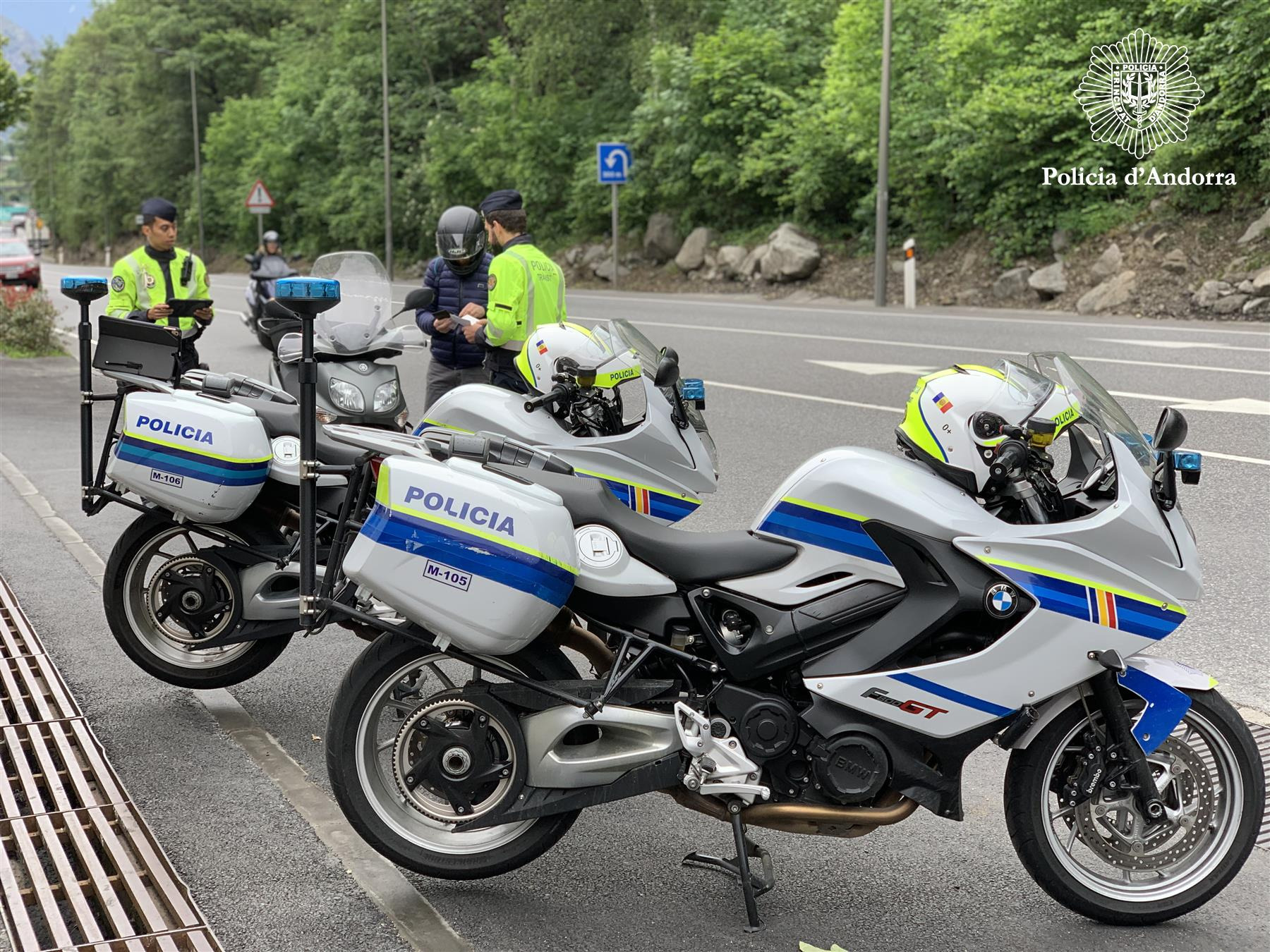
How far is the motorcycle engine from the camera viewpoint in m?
3.50

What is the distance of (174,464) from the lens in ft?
15.9

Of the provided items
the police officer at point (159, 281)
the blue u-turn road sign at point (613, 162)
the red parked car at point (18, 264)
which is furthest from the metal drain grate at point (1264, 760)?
the red parked car at point (18, 264)

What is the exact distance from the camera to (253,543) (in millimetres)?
5195

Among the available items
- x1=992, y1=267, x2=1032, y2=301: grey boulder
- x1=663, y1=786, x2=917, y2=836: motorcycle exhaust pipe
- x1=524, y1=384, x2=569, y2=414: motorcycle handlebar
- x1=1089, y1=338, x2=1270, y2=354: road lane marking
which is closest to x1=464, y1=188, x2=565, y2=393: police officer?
x1=524, y1=384, x2=569, y2=414: motorcycle handlebar

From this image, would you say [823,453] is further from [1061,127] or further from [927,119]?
[927,119]

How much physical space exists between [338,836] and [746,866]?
4.14 ft

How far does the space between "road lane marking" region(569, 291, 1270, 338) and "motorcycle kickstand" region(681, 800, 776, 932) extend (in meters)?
14.8

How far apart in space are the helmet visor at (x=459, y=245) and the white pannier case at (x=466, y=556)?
411cm

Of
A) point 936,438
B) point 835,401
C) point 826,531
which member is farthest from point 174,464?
point 835,401

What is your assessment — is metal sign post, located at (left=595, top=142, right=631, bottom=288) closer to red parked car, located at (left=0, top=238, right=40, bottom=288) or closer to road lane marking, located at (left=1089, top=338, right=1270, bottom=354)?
red parked car, located at (left=0, top=238, right=40, bottom=288)

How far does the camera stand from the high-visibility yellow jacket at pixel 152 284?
8328 millimetres

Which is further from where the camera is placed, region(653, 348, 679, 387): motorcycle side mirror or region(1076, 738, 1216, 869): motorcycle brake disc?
region(653, 348, 679, 387): motorcycle side mirror

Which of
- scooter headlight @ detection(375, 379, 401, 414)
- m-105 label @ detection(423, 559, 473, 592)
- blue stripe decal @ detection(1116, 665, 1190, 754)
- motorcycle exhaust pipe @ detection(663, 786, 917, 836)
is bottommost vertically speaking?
motorcycle exhaust pipe @ detection(663, 786, 917, 836)

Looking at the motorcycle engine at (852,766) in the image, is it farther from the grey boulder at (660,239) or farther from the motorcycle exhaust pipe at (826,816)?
the grey boulder at (660,239)
